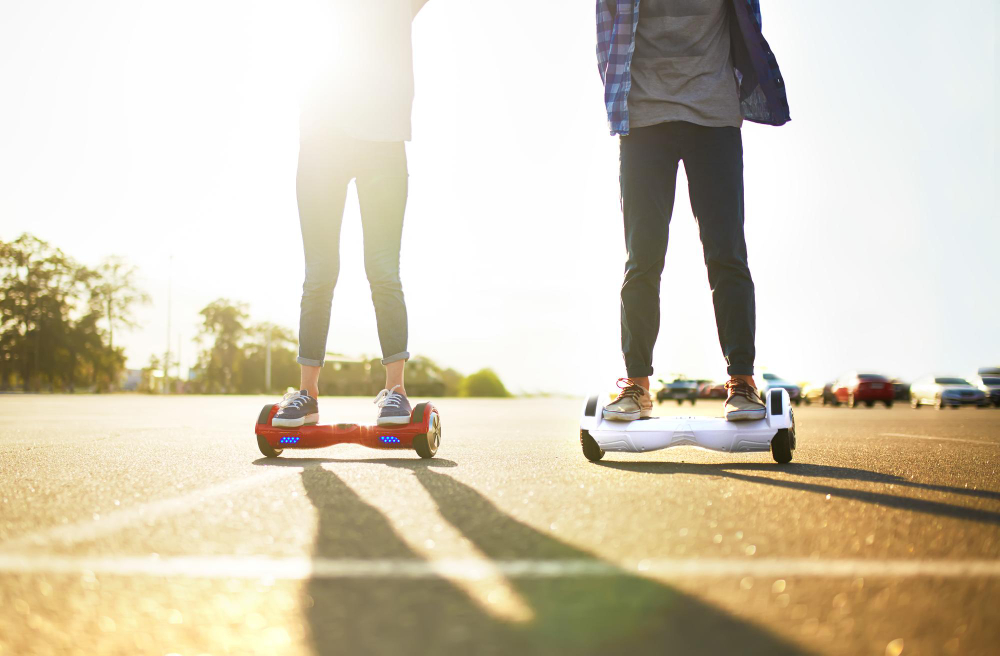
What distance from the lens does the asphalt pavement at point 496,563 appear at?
136 centimetres

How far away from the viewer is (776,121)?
4.64m

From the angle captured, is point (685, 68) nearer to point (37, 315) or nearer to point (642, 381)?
point (642, 381)

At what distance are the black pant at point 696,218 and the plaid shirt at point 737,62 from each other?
187mm

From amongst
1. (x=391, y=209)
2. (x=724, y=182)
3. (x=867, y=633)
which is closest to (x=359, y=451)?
(x=391, y=209)

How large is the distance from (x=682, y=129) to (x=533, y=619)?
12.0 feet

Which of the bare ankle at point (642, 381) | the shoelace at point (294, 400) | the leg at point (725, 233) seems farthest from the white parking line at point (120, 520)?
the leg at point (725, 233)

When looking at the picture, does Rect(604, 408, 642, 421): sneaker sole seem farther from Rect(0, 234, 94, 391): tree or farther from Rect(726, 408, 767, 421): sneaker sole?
Rect(0, 234, 94, 391): tree

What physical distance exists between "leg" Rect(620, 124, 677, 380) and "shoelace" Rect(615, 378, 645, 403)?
2.4 inches

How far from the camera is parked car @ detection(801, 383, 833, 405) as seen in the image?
44.4 metres

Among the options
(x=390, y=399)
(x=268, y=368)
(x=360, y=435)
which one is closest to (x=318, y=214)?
(x=390, y=399)

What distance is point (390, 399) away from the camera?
4.45 meters

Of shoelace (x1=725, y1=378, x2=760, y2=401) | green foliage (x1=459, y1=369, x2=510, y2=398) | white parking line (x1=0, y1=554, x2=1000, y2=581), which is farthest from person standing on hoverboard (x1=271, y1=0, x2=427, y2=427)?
green foliage (x1=459, y1=369, x2=510, y2=398)

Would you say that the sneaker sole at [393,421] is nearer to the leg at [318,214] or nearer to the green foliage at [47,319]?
the leg at [318,214]

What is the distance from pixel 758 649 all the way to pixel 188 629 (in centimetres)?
90
